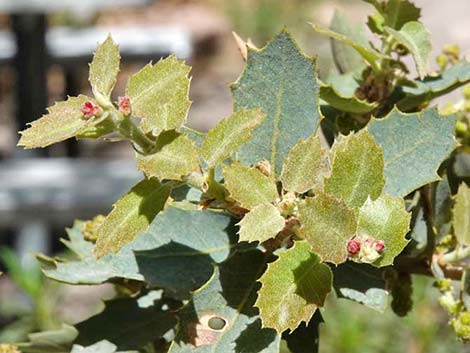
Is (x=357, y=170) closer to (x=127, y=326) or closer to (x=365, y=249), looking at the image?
(x=365, y=249)

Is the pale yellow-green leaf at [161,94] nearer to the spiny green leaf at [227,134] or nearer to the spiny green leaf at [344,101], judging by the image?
the spiny green leaf at [227,134]

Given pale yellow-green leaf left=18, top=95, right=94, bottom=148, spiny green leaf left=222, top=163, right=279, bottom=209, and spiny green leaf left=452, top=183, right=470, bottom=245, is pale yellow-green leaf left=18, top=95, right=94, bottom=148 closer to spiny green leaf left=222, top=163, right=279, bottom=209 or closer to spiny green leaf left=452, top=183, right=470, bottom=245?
Result: spiny green leaf left=222, top=163, right=279, bottom=209

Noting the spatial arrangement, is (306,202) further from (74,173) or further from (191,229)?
(74,173)

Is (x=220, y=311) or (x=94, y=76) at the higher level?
(x=94, y=76)

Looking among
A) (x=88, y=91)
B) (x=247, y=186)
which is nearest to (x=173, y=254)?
(x=247, y=186)

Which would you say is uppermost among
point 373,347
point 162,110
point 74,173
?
point 162,110

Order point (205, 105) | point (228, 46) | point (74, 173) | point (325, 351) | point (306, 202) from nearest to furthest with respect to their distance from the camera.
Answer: point (306, 202)
point (325, 351)
point (74, 173)
point (205, 105)
point (228, 46)

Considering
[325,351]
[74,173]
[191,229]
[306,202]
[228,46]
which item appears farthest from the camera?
[228,46]

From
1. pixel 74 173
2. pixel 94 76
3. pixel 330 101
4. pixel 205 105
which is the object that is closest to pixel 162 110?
pixel 94 76
